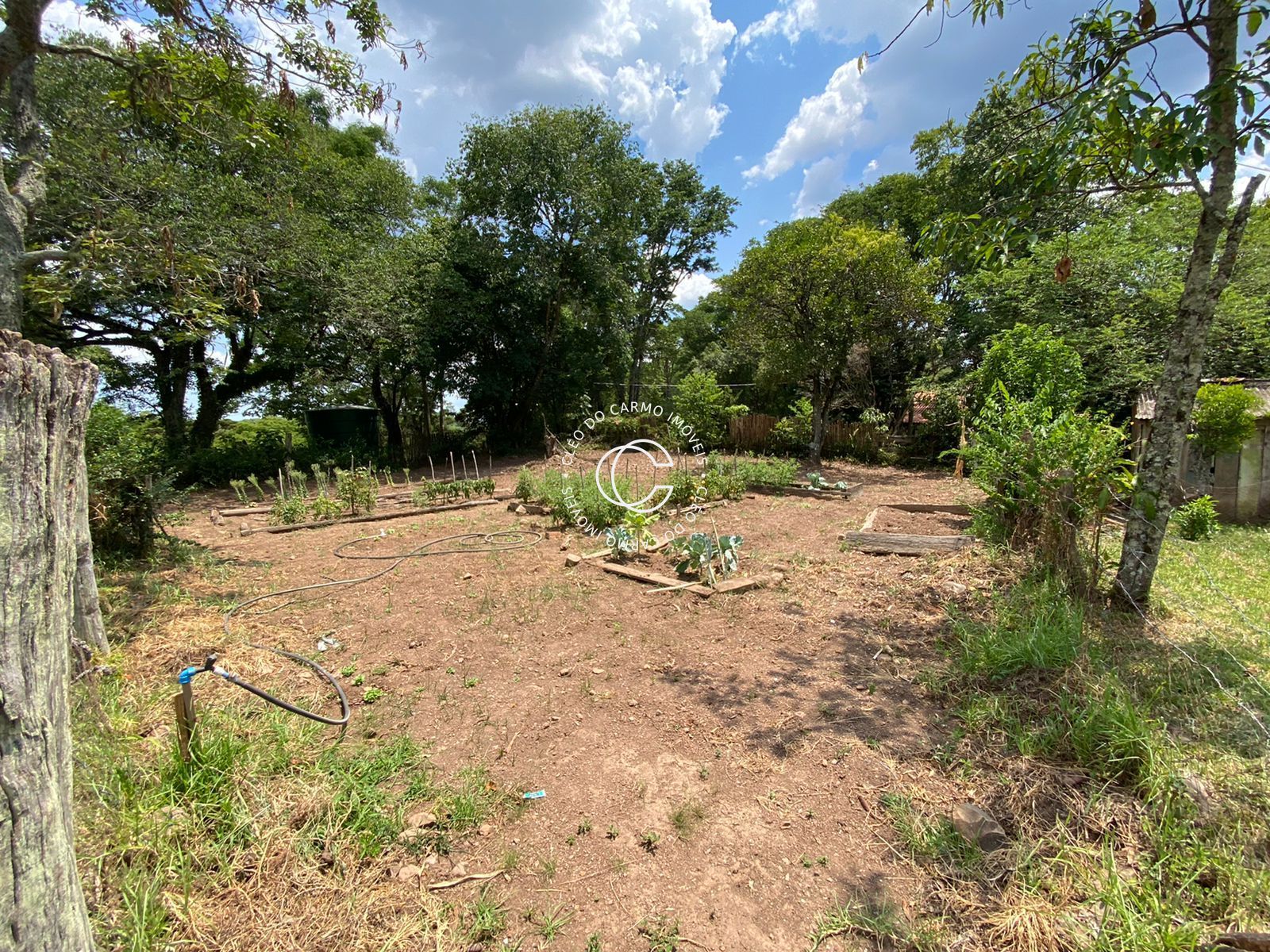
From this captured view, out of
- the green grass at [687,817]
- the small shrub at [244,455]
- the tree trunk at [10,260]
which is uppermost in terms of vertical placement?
the tree trunk at [10,260]

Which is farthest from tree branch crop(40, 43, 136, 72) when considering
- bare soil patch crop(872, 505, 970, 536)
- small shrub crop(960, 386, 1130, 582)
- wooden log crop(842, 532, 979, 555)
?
bare soil patch crop(872, 505, 970, 536)

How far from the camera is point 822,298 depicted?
1152 cm

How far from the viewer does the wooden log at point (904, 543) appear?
17.6 ft

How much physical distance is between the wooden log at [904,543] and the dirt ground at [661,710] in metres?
0.21

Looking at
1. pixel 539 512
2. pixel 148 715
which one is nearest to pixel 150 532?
pixel 148 715

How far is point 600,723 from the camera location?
2857 millimetres

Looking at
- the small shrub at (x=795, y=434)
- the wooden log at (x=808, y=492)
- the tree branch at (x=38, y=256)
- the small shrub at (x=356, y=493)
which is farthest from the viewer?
the small shrub at (x=795, y=434)

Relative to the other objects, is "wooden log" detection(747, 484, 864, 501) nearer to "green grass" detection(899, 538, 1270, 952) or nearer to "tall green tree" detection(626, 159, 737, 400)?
"green grass" detection(899, 538, 1270, 952)

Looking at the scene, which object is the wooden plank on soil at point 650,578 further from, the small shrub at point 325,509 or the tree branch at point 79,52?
the tree branch at point 79,52

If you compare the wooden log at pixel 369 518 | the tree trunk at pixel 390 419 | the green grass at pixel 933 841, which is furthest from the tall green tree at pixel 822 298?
the green grass at pixel 933 841

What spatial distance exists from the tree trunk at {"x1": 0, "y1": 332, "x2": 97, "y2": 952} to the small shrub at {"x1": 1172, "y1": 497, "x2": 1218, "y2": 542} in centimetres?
860

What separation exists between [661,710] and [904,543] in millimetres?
3835

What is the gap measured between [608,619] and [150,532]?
4.45 meters

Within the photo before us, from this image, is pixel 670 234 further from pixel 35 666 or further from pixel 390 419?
pixel 35 666
